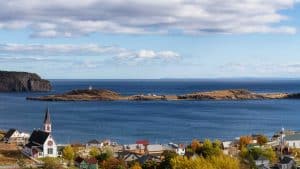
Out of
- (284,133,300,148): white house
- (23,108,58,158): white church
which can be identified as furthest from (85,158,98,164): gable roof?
(284,133,300,148): white house

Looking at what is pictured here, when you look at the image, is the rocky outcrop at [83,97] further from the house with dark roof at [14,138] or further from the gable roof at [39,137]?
the gable roof at [39,137]

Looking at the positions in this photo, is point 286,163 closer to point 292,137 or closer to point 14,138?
point 292,137

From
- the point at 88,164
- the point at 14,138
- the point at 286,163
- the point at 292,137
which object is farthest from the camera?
the point at 292,137

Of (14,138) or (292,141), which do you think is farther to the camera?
(14,138)

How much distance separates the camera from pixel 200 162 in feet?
135

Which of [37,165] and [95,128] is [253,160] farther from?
[95,128]

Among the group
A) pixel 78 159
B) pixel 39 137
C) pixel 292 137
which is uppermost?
pixel 39 137

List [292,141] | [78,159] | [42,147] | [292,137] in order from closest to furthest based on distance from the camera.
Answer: [78,159]
[42,147]
[292,141]
[292,137]

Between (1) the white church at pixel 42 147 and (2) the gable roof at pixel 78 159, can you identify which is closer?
(2) the gable roof at pixel 78 159

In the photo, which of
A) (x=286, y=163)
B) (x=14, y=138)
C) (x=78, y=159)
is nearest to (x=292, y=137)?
(x=286, y=163)

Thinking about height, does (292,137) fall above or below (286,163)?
above

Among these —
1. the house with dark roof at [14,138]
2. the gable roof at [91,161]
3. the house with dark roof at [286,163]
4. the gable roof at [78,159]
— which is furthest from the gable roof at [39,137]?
the house with dark roof at [286,163]

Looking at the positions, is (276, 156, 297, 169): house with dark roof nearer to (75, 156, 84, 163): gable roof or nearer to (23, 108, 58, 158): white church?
(75, 156, 84, 163): gable roof

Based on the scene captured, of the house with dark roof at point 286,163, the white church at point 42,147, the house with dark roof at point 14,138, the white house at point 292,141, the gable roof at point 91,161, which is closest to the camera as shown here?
the gable roof at point 91,161
